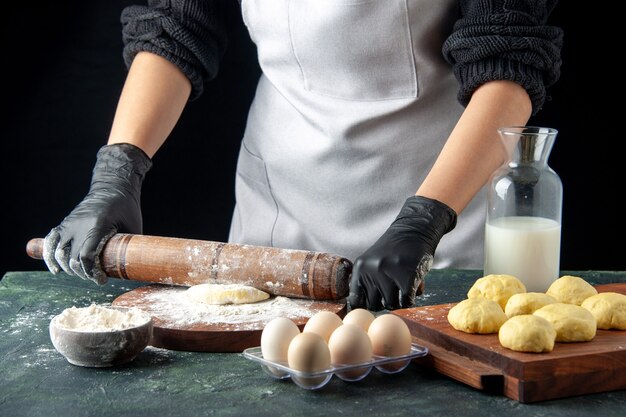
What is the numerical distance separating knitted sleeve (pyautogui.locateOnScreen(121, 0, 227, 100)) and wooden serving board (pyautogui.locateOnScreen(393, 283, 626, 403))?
1.30 meters

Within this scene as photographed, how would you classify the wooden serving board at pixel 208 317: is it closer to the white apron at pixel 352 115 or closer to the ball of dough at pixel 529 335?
the ball of dough at pixel 529 335

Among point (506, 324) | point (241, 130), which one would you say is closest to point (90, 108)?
point (241, 130)

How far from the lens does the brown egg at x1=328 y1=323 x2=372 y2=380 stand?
4.50 ft

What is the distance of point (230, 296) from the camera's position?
1.81 metres

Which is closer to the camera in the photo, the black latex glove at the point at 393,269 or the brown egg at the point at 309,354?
the brown egg at the point at 309,354

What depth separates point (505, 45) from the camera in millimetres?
2062

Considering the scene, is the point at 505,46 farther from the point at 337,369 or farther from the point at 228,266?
the point at 337,369

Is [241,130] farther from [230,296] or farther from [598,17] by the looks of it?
[230,296]

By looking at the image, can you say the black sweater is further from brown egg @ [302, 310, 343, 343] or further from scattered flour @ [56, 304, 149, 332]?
scattered flour @ [56, 304, 149, 332]

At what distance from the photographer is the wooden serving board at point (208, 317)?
162cm

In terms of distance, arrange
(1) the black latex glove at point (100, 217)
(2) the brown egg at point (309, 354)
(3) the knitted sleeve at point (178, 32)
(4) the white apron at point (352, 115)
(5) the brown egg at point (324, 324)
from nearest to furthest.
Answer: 1. (2) the brown egg at point (309, 354)
2. (5) the brown egg at point (324, 324)
3. (1) the black latex glove at point (100, 217)
4. (4) the white apron at point (352, 115)
5. (3) the knitted sleeve at point (178, 32)

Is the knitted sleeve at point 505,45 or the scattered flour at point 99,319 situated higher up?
the knitted sleeve at point 505,45

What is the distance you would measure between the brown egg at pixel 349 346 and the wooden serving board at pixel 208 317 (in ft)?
0.91

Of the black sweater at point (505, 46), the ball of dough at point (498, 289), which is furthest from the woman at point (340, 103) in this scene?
the ball of dough at point (498, 289)
